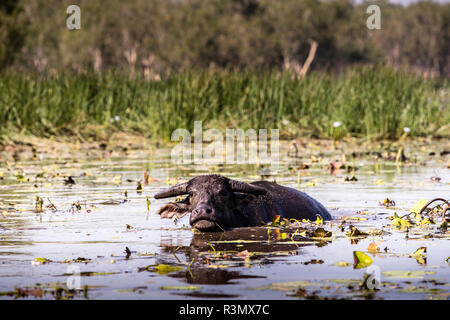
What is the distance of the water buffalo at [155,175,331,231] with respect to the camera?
314 inches

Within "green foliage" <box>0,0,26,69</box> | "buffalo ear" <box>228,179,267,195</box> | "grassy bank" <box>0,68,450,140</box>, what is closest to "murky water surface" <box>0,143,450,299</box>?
"buffalo ear" <box>228,179,267,195</box>

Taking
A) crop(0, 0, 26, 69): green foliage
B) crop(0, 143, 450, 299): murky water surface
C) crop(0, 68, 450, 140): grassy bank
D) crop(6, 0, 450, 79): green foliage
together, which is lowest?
crop(0, 143, 450, 299): murky water surface

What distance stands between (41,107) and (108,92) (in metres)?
1.98

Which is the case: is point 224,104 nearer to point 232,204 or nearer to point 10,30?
point 232,204

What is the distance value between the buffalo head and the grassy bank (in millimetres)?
10659

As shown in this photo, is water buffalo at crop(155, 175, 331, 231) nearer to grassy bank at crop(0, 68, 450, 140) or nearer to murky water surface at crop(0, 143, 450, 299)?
murky water surface at crop(0, 143, 450, 299)

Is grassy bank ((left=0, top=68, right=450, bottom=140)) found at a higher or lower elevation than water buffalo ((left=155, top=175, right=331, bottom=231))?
higher

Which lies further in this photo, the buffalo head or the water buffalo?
the buffalo head

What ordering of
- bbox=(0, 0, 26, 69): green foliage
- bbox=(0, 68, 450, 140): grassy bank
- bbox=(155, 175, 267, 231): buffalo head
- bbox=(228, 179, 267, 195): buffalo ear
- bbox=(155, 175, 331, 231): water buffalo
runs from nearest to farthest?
bbox=(155, 175, 331, 231): water buffalo → bbox=(155, 175, 267, 231): buffalo head → bbox=(228, 179, 267, 195): buffalo ear → bbox=(0, 68, 450, 140): grassy bank → bbox=(0, 0, 26, 69): green foliage

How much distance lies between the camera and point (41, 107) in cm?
1906

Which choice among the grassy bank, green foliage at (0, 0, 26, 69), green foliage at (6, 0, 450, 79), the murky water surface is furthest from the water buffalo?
green foliage at (6, 0, 450, 79)

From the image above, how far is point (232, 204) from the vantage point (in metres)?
8.56

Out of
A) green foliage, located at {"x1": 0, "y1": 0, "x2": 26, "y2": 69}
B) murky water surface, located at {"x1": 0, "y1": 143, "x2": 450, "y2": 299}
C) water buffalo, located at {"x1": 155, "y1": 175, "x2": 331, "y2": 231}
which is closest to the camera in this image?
murky water surface, located at {"x1": 0, "y1": 143, "x2": 450, "y2": 299}
